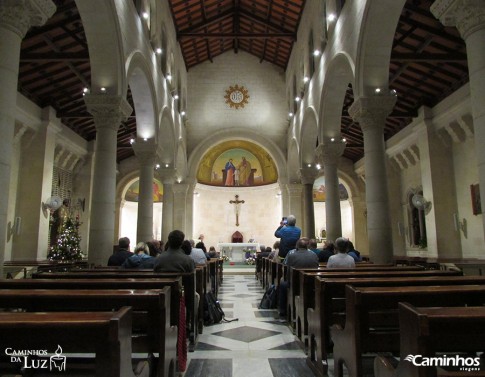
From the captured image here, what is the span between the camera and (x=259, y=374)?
3.87 meters

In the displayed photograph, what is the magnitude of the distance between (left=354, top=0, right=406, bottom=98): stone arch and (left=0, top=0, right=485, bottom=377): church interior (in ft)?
0.13

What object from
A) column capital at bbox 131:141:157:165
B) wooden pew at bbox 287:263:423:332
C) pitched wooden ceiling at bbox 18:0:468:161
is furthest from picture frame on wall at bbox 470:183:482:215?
column capital at bbox 131:141:157:165

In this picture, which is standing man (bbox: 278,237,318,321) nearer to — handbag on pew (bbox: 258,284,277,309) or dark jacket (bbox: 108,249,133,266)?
handbag on pew (bbox: 258,284,277,309)

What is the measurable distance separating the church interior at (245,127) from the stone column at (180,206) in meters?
0.15

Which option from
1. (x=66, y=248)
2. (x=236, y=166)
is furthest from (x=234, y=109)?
(x=66, y=248)

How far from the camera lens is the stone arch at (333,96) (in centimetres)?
1128

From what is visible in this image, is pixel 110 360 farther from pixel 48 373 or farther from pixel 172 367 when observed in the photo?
pixel 172 367

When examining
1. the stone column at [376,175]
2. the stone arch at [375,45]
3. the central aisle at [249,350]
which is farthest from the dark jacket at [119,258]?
the stone arch at [375,45]

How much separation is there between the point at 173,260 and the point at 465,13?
485 cm

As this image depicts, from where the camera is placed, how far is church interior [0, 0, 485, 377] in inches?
233

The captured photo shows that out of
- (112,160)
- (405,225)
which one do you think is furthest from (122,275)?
(405,225)

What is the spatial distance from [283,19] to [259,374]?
17.1 m

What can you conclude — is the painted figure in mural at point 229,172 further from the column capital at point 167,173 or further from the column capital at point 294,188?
the column capital at point 167,173

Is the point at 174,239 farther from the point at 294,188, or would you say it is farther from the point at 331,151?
the point at 294,188
